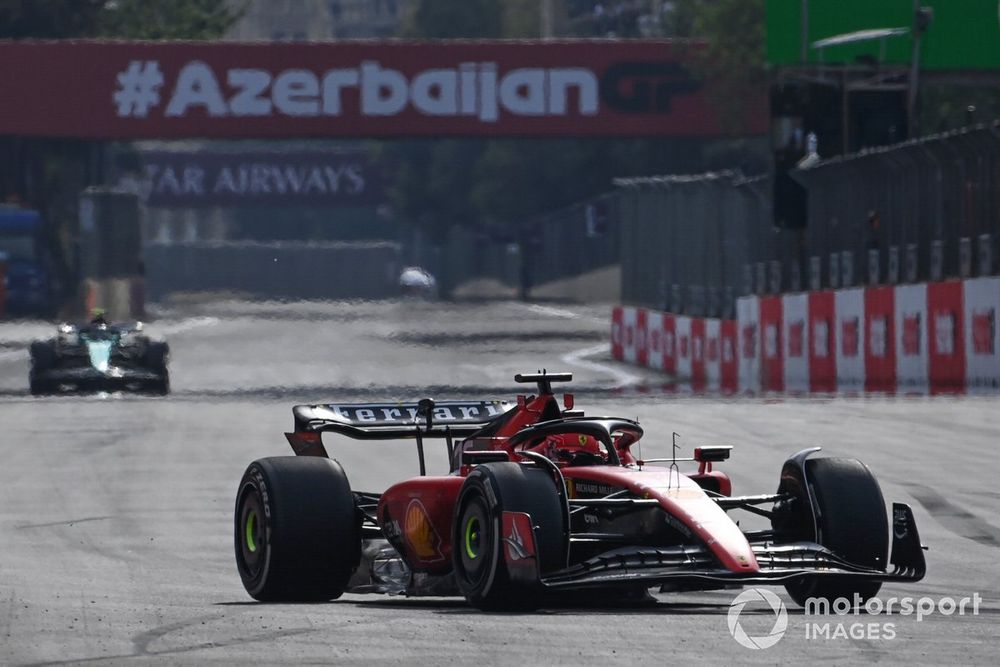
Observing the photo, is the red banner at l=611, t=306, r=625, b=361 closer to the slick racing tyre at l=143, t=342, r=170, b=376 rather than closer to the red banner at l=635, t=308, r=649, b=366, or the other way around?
the red banner at l=635, t=308, r=649, b=366

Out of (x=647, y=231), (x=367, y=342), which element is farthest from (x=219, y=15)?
(x=647, y=231)

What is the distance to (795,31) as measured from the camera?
33969mm

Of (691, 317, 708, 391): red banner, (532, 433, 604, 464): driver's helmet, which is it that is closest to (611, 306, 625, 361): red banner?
(691, 317, 708, 391): red banner

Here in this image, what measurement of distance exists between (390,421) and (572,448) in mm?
1461

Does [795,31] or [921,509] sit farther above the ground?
[795,31]

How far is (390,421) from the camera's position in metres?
9.97

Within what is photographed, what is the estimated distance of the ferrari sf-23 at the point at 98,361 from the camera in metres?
24.9

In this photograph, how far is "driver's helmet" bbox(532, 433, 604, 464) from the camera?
8.73 m

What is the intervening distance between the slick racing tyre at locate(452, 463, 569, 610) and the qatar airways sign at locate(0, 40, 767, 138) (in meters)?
36.5

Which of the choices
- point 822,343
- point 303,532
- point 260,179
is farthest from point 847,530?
point 260,179

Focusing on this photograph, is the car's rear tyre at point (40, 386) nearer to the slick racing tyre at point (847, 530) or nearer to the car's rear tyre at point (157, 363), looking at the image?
the car's rear tyre at point (157, 363)

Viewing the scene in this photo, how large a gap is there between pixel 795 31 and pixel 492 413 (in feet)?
81.4

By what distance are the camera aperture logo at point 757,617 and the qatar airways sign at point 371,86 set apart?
35754mm

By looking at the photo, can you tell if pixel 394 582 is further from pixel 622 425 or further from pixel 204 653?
pixel 204 653
